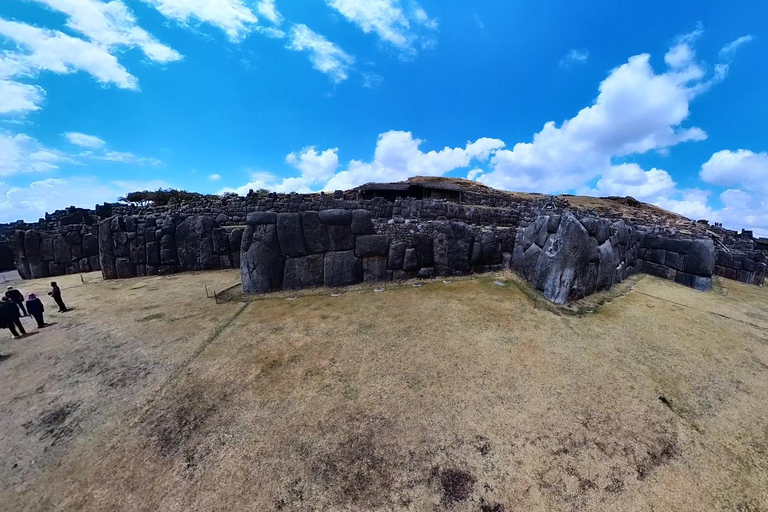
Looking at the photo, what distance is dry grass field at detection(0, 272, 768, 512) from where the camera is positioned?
92.0 inches

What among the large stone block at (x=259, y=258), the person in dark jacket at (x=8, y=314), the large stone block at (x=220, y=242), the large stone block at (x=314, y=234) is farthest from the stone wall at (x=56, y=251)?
the large stone block at (x=314, y=234)

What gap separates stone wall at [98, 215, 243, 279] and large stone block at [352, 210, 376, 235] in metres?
6.28

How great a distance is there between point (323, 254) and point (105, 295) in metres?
6.83

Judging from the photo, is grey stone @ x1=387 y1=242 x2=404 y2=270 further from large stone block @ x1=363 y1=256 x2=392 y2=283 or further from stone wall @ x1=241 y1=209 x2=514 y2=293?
large stone block @ x1=363 y1=256 x2=392 y2=283

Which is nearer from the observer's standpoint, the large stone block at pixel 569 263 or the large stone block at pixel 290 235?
the large stone block at pixel 569 263

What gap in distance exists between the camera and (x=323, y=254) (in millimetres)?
7664

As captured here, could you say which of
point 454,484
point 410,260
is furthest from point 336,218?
point 454,484

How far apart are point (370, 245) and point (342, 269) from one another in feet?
3.35

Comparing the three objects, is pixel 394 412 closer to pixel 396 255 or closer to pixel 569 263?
pixel 396 255

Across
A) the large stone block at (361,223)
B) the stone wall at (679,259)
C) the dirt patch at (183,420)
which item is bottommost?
the dirt patch at (183,420)

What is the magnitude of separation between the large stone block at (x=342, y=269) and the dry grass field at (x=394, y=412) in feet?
6.41

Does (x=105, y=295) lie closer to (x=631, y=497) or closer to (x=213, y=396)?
(x=213, y=396)

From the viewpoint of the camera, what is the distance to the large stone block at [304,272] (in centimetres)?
746

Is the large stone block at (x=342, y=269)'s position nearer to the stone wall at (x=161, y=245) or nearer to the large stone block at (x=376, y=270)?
Answer: the large stone block at (x=376, y=270)
